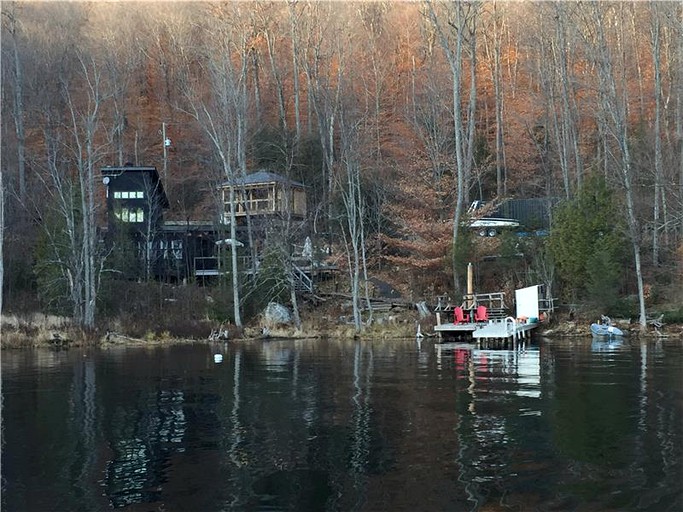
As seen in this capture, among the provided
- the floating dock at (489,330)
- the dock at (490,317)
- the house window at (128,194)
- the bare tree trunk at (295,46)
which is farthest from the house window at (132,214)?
the floating dock at (489,330)

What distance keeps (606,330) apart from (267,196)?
2224 centimetres

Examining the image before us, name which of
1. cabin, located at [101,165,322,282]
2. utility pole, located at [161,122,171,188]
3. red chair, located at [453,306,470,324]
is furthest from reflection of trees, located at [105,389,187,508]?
utility pole, located at [161,122,171,188]

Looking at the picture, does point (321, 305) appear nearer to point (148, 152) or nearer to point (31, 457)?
point (148, 152)

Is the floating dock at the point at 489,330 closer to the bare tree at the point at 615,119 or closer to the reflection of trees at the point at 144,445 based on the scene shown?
the bare tree at the point at 615,119

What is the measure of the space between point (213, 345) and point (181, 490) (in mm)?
22531

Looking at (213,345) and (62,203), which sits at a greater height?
(62,203)

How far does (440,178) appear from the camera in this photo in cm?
4203

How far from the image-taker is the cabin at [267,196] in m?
43.4

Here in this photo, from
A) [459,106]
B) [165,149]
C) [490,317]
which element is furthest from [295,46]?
[490,317]

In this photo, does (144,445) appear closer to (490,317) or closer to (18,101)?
(490,317)

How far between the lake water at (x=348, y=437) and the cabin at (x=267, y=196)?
72.3 feet

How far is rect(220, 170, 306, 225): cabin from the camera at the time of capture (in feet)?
143

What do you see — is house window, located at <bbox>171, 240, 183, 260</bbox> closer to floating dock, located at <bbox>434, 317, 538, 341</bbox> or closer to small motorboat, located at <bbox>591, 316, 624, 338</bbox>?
floating dock, located at <bbox>434, 317, 538, 341</bbox>

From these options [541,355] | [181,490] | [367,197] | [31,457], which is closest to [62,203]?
[367,197]
